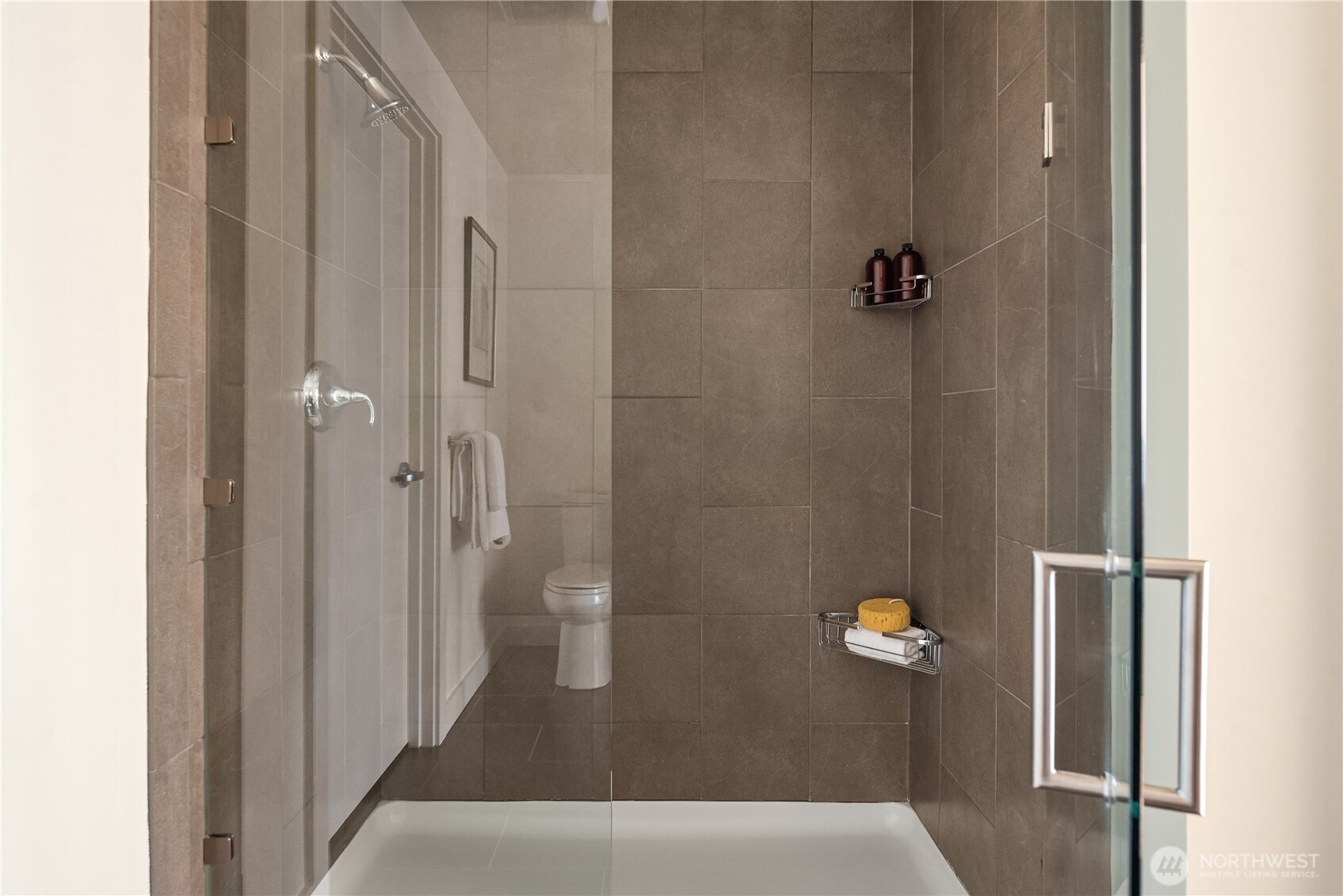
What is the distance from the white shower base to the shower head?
1.05 meters

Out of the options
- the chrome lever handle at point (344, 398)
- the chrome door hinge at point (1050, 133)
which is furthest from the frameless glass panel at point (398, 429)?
the chrome door hinge at point (1050, 133)

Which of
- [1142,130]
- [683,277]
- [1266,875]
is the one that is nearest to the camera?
[1142,130]

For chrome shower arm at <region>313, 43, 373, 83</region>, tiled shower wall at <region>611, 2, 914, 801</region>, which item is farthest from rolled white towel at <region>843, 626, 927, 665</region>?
chrome shower arm at <region>313, 43, 373, 83</region>

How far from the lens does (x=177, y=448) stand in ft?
3.17

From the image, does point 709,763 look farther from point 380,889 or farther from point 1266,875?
point 1266,875

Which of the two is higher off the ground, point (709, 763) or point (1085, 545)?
point (1085, 545)

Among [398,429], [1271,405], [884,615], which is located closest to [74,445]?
[398,429]

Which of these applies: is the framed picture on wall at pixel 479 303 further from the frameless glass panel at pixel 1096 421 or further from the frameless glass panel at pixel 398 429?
the frameless glass panel at pixel 1096 421

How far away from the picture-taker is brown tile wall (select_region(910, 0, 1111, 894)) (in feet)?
1.81

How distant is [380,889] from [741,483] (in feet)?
4.29

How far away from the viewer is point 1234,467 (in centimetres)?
75

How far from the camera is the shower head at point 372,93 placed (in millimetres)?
1005

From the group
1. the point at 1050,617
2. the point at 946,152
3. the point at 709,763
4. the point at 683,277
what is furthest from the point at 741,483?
the point at 1050,617

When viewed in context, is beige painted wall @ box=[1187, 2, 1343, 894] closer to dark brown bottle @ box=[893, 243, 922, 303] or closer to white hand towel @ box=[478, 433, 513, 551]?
white hand towel @ box=[478, 433, 513, 551]
